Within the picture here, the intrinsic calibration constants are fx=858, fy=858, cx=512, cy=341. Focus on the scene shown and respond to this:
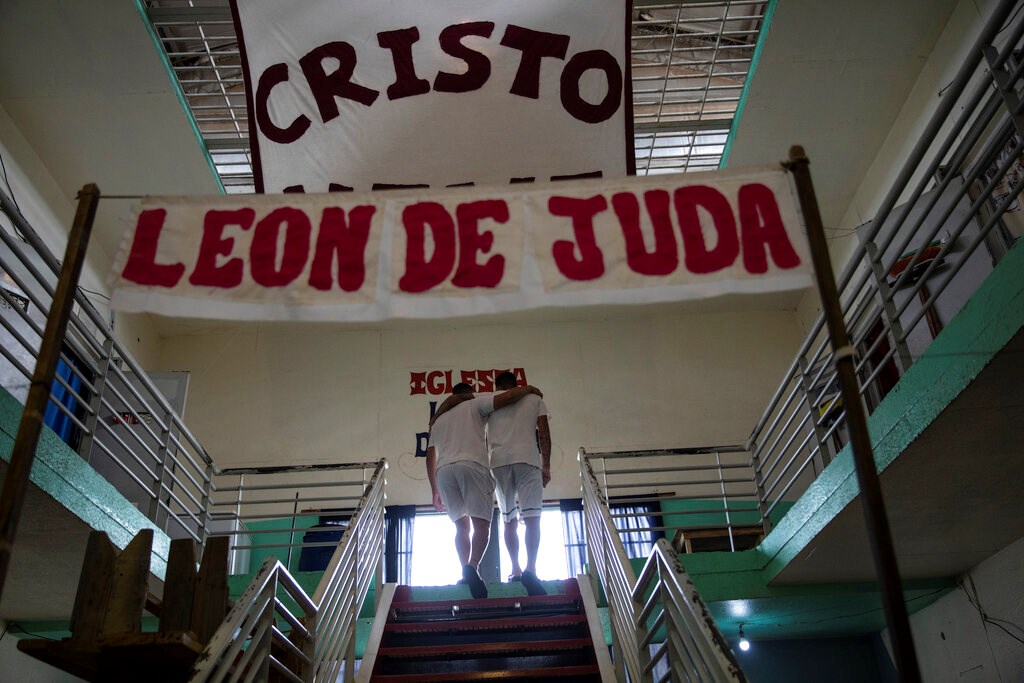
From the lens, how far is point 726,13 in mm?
8094

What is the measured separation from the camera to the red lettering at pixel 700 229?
3266 millimetres

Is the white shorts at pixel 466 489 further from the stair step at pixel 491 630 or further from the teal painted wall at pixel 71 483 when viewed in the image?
the teal painted wall at pixel 71 483

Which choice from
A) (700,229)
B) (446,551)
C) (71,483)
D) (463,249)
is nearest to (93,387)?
(71,483)

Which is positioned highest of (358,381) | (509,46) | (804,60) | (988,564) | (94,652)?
(804,60)

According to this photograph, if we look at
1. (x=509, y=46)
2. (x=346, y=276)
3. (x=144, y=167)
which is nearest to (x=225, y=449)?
(x=144, y=167)

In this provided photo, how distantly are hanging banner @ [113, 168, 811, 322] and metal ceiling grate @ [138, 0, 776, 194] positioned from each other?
4.68 meters

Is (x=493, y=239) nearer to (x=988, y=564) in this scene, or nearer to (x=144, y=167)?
(x=988, y=564)

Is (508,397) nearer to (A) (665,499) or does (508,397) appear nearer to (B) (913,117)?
(A) (665,499)

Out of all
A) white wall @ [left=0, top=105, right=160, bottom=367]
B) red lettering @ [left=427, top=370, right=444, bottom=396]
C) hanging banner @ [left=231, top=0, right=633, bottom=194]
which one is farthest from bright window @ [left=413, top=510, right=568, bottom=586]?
hanging banner @ [left=231, top=0, right=633, bottom=194]

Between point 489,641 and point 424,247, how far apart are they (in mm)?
3328

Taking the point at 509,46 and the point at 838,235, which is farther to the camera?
the point at 838,235

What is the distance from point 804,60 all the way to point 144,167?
23.4 ft

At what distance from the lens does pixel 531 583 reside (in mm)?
6051

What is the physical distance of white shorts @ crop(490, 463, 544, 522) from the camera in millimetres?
6137
